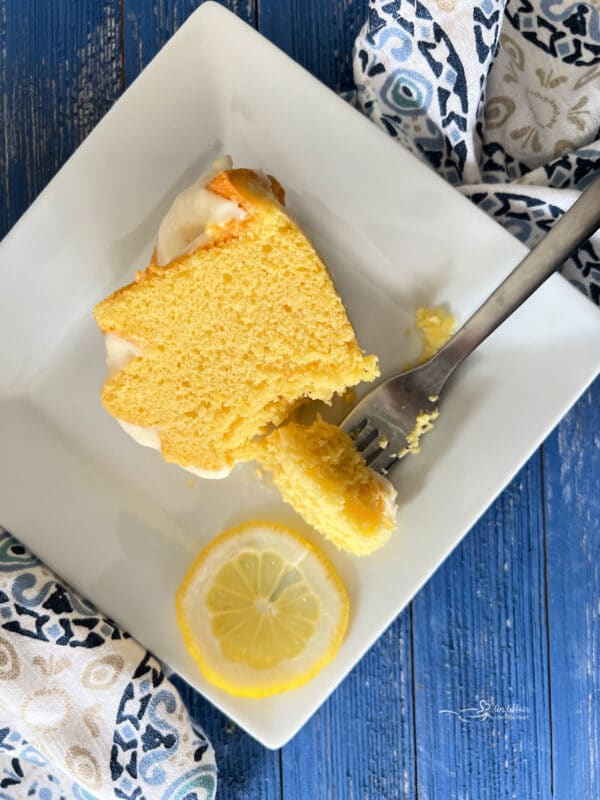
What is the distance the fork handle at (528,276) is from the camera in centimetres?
145

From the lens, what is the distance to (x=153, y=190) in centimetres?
168

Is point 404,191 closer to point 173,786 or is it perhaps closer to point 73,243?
point 73,243

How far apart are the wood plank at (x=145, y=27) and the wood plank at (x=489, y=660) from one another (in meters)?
1.23

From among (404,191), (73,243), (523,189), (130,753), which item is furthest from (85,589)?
(523,189)

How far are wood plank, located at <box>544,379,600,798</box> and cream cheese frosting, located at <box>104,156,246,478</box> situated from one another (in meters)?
0.74

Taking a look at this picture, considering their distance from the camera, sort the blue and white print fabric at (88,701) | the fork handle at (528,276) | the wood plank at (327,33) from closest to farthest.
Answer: the fork handle at (528,276) < the blue and white print fabric at (88,701) < the wood plank at (327,33)

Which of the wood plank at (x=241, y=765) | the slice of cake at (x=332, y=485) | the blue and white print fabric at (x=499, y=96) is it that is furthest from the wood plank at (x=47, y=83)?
the wood plank at (x=241, y=765)

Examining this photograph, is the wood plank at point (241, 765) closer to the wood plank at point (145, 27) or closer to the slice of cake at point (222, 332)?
the slice of cake at point (222, 332)

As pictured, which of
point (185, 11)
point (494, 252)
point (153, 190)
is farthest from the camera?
point (185, 11)

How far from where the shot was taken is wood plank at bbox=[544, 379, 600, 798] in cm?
179

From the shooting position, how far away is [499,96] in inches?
67.4

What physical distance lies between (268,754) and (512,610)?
0.63 meters

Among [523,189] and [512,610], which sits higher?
[523,189]

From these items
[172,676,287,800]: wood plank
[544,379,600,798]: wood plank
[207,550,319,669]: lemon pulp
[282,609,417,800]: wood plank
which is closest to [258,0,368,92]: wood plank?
[544,379,600,798]: wood plank
